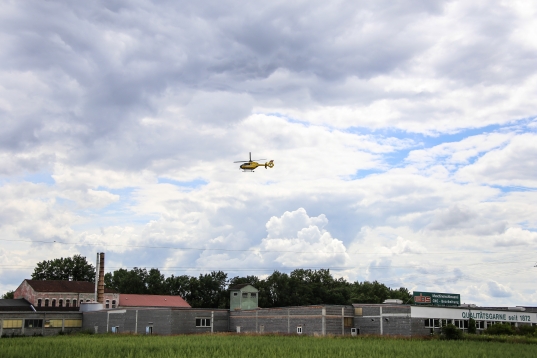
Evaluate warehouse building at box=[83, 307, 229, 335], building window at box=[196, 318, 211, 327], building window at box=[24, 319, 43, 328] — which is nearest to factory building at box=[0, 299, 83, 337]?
building window at box=[24, 319, 43, 328]

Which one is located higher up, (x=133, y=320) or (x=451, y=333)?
(x=133, y=320)

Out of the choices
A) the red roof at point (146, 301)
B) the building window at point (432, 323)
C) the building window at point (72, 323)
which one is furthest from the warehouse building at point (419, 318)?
the red roof at point (146, 301)

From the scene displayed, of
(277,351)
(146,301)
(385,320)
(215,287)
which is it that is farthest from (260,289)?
(277,351)

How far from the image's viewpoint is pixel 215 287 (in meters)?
124

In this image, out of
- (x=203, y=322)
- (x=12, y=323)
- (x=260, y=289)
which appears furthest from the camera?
(x=260, y=289)

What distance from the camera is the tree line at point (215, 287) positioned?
4835 inches

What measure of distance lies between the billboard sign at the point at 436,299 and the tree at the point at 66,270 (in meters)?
82.2

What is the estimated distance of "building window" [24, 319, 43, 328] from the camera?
8194cm

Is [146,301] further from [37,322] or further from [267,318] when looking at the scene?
[267,318]

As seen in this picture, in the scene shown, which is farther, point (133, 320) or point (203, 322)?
point (203, 322)

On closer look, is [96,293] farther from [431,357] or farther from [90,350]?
[431,357]

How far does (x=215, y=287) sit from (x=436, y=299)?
5952 cm

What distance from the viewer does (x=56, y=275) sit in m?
126

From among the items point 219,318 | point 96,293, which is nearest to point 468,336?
point 219,318
